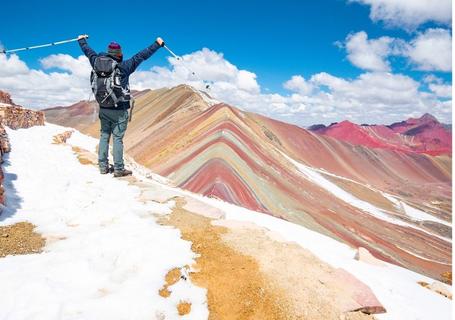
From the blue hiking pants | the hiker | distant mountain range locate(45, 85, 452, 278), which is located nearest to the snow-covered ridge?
the blue hiking pants

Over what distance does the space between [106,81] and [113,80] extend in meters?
0.20

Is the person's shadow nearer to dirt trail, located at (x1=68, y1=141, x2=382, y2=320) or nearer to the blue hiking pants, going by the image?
the blue hiking pants

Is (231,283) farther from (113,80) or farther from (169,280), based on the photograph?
(113,80)

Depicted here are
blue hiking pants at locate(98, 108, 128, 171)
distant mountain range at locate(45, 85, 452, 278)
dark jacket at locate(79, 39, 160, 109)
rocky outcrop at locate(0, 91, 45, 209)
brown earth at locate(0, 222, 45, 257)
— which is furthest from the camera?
distant mountain range at locate(45, 85, 452, 278)

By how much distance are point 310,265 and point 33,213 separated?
17.9 feet

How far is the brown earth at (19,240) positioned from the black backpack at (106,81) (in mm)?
3873

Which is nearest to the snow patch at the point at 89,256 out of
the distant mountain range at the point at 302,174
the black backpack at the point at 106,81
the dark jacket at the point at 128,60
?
the black backpack at the point at 106,81

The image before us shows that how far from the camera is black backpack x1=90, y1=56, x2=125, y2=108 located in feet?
28.7

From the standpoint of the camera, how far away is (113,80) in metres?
8.84

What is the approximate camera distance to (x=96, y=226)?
684cm

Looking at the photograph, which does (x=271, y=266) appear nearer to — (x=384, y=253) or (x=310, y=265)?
(x=310, y=265)

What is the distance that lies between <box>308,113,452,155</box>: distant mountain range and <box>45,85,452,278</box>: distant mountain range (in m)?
41.0

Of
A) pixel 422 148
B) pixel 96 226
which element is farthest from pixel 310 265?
pixel 422 148

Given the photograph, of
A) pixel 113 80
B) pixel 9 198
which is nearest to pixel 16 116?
pixel 113 80
